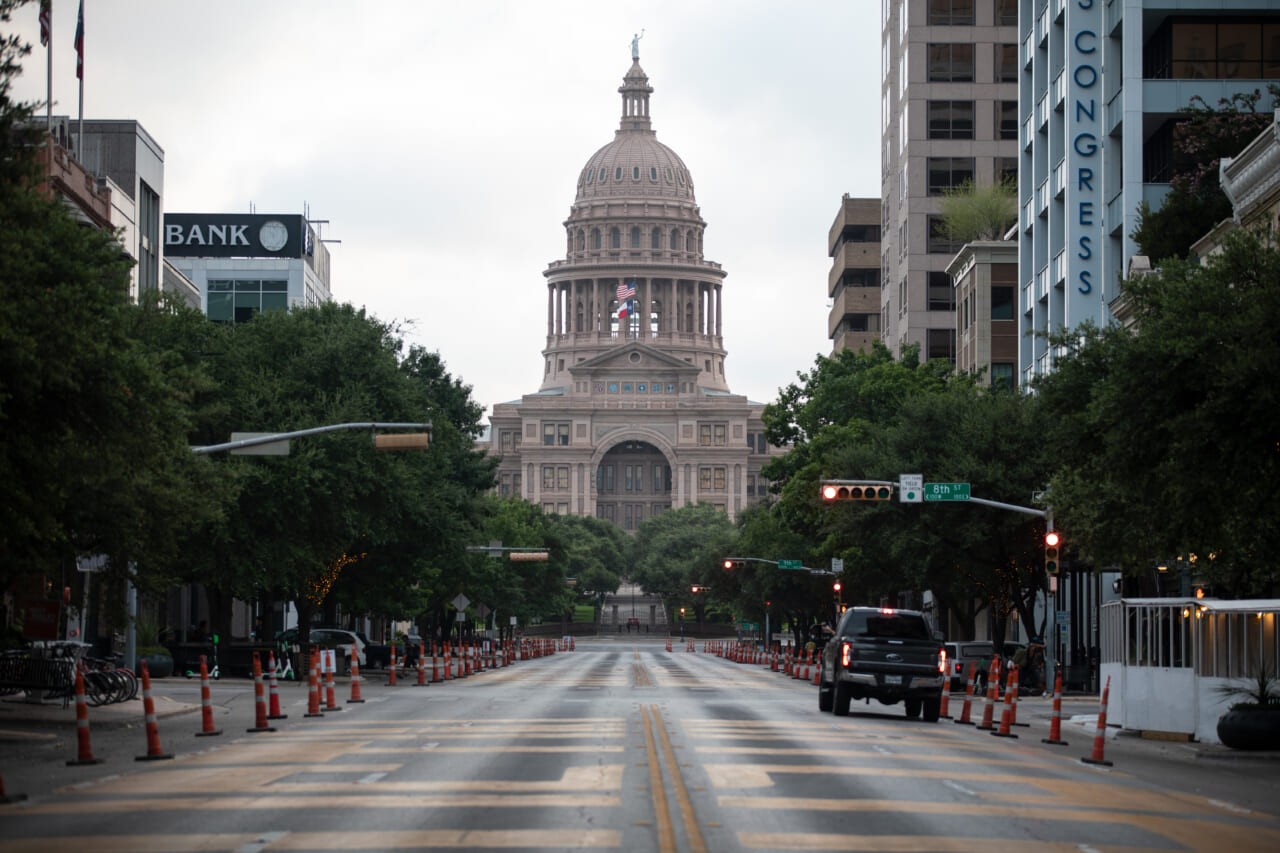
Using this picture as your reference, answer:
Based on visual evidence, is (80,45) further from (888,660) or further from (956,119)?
(956,119)

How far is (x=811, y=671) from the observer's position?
55.5 meters

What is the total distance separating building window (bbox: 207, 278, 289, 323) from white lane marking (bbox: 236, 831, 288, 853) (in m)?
88.6

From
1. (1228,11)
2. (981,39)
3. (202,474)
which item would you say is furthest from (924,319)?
(202,474)

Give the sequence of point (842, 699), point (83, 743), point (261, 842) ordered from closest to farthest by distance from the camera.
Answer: point (261, 842) < point (83, 743) < point (842, 699)

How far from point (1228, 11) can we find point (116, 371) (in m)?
42.9

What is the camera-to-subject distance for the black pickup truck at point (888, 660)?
31906 millimetres

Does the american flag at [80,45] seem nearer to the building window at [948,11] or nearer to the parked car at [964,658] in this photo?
the parked car at [964,658]

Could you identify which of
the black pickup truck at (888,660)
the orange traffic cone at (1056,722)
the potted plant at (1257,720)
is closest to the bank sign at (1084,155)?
the black pickup truck at (888,660)

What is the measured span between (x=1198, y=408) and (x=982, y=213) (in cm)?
6101

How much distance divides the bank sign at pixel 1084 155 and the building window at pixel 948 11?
40.5 meters

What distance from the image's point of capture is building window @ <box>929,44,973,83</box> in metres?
99.1

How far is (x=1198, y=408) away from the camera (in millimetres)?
22766

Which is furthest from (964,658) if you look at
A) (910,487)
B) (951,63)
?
(951,63)

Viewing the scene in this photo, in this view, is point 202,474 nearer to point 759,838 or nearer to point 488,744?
point 488,744
